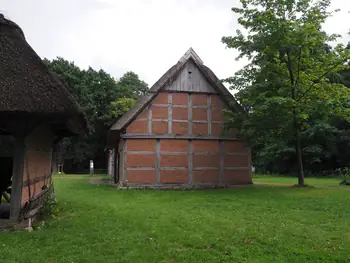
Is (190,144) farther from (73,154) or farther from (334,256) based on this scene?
(73,154)

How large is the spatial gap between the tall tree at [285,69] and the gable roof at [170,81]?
4.85 feet

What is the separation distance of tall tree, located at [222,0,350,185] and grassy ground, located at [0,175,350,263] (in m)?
4.84

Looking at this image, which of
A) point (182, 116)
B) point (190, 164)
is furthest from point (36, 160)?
point (182, 116)

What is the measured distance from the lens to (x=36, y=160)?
869 centimetres

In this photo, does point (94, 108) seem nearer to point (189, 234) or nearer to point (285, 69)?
point (285, 69)

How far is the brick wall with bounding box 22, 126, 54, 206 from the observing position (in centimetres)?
760

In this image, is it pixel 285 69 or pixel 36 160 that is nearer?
pixel 36 160

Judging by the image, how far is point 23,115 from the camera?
263 inches

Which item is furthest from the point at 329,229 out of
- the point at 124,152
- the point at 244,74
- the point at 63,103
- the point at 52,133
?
the point at 124,152

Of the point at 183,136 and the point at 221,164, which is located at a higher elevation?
the point at 183,136

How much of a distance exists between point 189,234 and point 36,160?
473 centimetres

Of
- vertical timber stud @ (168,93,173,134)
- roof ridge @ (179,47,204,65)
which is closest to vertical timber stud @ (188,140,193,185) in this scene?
vertical timber stud @ (168,93,173,134)

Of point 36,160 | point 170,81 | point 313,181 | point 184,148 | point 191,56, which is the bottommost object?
point 313,181

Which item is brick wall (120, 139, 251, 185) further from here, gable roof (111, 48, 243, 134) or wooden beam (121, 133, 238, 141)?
gable roof (111, 48, 243, 134)
